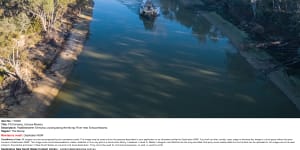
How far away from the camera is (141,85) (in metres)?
40.9

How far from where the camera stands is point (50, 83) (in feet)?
130

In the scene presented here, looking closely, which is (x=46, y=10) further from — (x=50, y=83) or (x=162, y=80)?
(x=162, y=80)

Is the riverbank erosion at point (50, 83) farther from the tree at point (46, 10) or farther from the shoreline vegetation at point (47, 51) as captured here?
the tree at point (46, 10)

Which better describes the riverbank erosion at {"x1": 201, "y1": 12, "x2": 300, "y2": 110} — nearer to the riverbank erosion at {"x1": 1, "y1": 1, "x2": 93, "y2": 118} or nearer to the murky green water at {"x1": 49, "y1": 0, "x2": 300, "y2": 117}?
the murky green water at {"x1": 49, "y1": 0, "x2": 300, "y2": 117}

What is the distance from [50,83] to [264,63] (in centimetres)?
2763

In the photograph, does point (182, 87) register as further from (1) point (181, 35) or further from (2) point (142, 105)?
(1) point (181, 35)

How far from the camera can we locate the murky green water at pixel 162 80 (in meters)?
36.4

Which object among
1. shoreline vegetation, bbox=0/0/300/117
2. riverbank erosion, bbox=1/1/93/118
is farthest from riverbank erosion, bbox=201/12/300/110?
riverbank erosion, bbox=1/1/93/118

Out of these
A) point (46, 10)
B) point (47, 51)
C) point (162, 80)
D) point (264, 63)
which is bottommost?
point (162, 80)

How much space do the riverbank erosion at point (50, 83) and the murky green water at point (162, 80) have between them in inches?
38.1

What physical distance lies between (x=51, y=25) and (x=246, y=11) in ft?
122

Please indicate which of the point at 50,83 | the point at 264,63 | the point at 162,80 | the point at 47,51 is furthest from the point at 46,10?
A: the point at 264,63

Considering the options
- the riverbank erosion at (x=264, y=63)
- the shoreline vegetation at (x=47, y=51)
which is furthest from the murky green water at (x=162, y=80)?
the shoreline vegetation at (x=47, y=51)

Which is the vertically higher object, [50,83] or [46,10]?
[46,10]
